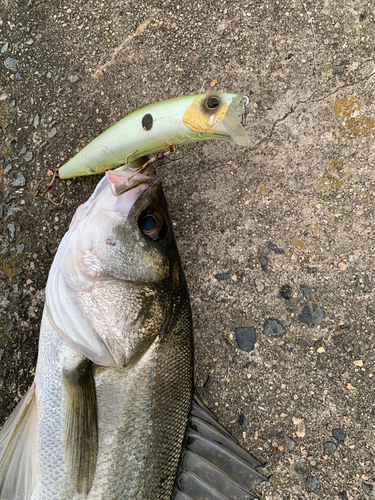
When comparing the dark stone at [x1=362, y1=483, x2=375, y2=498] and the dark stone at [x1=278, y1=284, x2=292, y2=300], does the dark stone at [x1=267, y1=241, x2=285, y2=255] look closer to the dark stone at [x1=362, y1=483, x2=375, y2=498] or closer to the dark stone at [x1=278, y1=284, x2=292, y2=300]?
the dark stone at [x1=278, y1=284, x2=292, y2=300]

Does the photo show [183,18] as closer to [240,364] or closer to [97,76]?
[97,76]

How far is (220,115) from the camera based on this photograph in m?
1.40

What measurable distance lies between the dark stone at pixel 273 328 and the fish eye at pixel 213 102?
1.34 m

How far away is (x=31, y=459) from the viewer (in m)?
1.78

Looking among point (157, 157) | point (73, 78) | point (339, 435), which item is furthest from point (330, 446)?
point (73, 78)

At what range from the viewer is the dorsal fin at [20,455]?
5.80 feet

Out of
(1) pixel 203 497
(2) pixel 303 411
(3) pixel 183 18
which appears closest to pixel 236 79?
(3) pixel 183 18

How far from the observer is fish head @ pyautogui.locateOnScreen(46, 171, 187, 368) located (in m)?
1.72

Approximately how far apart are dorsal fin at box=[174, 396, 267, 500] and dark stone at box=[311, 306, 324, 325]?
0.82 metres

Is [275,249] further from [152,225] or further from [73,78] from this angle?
[73,78]

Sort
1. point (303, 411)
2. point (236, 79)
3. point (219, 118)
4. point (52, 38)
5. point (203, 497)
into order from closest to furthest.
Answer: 1. point (219, 118)
2. point (203, 497)
3. point (303, 411)
4. point (236, 79)
5. point (52, 38)

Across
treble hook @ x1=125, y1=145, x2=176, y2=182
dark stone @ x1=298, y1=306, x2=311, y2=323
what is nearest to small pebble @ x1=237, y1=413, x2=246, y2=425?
dark stone @ x1=298, y1=306, x2=311, y2=323

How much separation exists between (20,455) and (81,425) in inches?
16.9

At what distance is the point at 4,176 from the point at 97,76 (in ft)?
2.93
